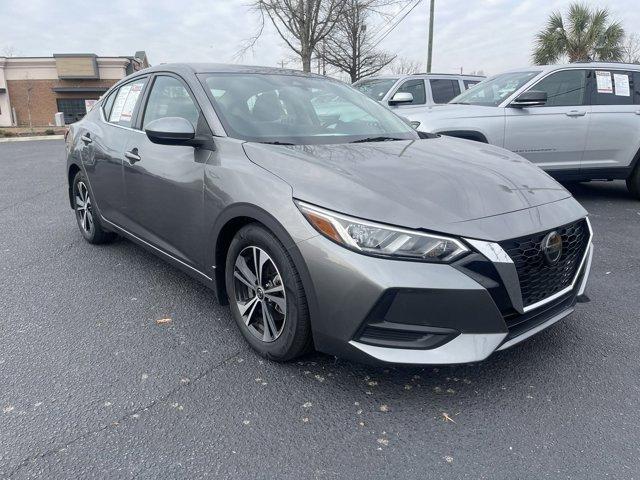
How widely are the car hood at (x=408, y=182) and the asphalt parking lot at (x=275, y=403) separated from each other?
0.86 metres

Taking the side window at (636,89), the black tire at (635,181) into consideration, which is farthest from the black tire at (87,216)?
the side window at (636,89)

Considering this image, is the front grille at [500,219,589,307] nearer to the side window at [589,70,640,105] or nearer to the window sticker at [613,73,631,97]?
the side window at [589,70,640,105]

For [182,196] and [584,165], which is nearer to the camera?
[182,196]

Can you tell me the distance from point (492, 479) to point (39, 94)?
42479 millimetres

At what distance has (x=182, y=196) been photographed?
2971 millimetres

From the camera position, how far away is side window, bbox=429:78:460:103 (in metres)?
9.77

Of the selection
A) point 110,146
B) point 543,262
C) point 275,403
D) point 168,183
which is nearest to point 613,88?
point 543,262

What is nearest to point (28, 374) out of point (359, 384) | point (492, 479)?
point (359, 384)

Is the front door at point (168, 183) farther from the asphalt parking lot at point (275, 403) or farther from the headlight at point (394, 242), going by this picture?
the headlight at point (394, 242)

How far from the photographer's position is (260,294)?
258 centimetres

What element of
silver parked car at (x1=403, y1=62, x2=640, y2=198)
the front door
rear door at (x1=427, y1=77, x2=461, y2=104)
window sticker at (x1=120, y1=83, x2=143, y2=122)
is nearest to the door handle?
the front door

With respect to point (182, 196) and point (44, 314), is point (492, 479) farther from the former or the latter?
point (44, 314)

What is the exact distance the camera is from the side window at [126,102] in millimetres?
3771

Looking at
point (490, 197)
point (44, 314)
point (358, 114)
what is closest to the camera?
point (490, 197)
